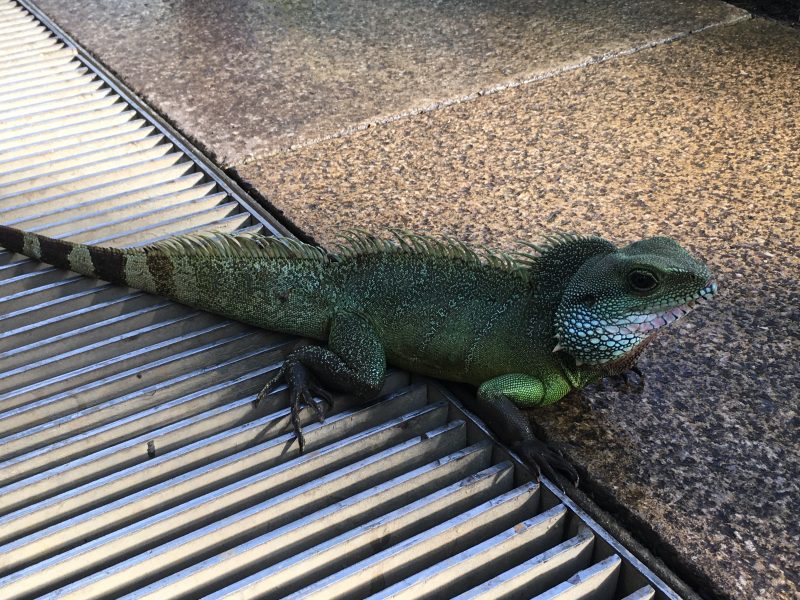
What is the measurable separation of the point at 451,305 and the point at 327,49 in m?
2.65

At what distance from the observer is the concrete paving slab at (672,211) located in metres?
2.04

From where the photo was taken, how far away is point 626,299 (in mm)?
2072

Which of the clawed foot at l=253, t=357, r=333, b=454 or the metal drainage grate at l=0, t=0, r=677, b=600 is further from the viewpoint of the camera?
the clawed foot at l=253, t=357, r=333, b=454

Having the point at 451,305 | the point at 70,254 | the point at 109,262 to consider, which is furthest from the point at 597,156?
the point at 70,254

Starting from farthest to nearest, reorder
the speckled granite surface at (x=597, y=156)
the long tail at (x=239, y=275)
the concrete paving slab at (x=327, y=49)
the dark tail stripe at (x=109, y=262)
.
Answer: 1. the concrete paving slab at (x=327, y=49)
2. the dark tail stripe at (x=109, y=262)
3. the long tail at (x=239, y=275)
4. the speckled granite surface at (x=597, y=156)

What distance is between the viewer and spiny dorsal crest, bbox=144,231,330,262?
2.53m

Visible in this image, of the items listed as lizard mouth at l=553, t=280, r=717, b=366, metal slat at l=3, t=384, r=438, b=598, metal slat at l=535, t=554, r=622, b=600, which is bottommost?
metal slat at l=535, t=554, r=622, b=600

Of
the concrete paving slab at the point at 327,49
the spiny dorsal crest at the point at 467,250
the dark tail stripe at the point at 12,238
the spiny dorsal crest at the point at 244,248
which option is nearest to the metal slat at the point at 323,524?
the spiny dorsal crest at the point at 467,250

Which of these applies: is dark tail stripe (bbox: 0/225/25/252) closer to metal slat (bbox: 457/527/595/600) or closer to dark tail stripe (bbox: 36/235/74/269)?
dark tail stripe (bbox: 36/235/74/269)

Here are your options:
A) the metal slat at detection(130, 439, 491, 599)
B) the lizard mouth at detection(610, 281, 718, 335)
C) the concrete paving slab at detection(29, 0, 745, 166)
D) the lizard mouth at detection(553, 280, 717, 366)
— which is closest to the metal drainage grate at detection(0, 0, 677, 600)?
the metal slat at detection(130, 439, 491, 599)

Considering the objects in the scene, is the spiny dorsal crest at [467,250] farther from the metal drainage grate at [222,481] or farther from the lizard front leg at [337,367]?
the metal drainage grate at [222,481]

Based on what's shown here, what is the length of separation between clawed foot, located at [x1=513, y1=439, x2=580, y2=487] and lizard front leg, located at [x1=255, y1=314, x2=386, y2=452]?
44cm

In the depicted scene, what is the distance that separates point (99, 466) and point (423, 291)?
0.96m

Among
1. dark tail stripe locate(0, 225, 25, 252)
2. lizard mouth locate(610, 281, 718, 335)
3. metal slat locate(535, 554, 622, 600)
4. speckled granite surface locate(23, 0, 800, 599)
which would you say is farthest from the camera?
dark tail stripe locate(0, 225, 25, 252)
